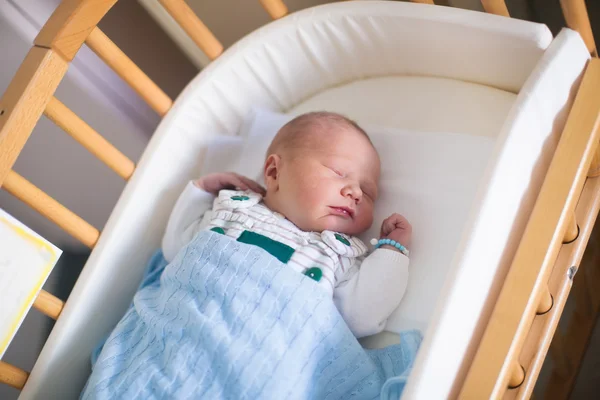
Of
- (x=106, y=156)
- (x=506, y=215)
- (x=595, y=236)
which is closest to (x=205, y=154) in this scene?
(x=106, y=156)

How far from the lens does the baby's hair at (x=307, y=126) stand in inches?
39.5

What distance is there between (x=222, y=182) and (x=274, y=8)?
14.6 inches

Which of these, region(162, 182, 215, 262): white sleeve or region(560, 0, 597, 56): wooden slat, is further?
region(162, 182, 215, 262): white sleeve

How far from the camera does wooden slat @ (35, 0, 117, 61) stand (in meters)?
0.88

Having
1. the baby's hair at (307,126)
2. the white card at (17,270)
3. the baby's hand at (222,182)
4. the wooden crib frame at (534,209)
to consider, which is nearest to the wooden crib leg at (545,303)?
the wooden crib frame at (534,209)

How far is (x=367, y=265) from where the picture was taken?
0.89m

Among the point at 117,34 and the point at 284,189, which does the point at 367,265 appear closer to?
the point at 284,189

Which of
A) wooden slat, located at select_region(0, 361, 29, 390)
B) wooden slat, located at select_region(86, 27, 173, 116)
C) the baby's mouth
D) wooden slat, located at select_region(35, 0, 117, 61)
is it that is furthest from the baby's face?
wooden slat, located at select_region(0, 361, 29, 390)

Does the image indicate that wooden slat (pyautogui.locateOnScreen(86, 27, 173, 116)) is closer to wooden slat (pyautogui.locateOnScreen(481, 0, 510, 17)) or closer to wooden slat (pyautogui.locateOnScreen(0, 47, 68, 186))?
wooden slat (pyautogui.locateOnScreen(0, 47, 68, 186))

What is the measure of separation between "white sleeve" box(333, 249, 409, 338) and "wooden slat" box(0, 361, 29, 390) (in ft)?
1.74

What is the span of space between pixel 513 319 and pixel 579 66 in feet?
1.39

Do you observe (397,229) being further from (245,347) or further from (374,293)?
(245,347)

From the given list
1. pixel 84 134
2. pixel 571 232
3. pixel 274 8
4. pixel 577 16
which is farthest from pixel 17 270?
pixel 577 16

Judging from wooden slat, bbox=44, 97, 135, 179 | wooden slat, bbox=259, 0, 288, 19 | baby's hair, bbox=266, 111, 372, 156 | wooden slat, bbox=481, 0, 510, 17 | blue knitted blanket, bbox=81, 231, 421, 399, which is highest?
wooden slat, bbox=481, 0, 510, 17
